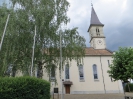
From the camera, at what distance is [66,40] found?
12.9m

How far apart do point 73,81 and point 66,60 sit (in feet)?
43.8

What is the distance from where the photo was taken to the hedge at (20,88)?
602cm

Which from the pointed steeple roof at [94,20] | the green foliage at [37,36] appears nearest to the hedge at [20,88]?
the green foliage at [37,36]

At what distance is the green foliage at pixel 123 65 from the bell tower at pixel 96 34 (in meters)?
20.0

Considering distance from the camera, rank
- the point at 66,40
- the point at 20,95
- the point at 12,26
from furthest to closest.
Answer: the point at 66,40
the point at 12,26
the point at 20,95

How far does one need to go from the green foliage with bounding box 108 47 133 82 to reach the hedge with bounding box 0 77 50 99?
9867 millimetres

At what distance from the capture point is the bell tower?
116 ft

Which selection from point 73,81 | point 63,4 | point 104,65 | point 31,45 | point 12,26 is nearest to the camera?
point 12,26

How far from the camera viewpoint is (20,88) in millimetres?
6293

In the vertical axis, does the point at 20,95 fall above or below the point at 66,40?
below

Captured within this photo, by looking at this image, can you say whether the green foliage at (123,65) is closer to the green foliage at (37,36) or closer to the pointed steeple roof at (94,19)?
the green foliage at (37,36)

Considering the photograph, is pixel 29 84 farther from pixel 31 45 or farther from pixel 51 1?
pixel 51 1

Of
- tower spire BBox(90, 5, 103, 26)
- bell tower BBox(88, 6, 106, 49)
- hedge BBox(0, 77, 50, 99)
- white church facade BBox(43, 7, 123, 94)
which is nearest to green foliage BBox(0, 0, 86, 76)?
hedge BBox(0, 77, 50, 99)

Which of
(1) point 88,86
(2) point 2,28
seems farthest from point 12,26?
(1) point 88,86
